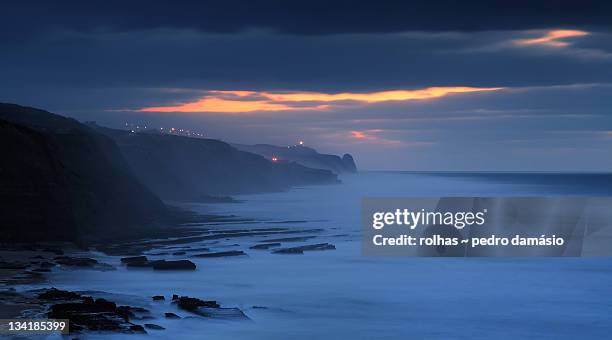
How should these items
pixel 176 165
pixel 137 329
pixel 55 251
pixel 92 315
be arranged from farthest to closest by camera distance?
1. pixel 176 165
2. pixel 55 251
3. pixel 92 315
4. pixel 137 329

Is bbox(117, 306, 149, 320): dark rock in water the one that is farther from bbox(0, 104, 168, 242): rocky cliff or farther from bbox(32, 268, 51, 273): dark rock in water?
bbox(0, 104, 168, 242): rocky cliff

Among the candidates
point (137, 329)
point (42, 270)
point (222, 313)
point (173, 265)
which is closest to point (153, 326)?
point (137, 329)

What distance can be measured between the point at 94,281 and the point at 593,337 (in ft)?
81.7

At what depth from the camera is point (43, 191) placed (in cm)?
6000

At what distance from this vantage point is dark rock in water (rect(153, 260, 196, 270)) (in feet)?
165

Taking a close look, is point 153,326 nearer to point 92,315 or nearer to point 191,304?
point 92,315

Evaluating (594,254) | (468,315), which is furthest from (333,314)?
(594,254)

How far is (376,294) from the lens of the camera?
157ft

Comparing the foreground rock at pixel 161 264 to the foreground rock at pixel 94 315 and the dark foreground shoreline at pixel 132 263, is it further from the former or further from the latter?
the foreground rock at pixel 94 315

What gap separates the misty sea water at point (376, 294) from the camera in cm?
3728

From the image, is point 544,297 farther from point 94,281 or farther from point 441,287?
point 94,281

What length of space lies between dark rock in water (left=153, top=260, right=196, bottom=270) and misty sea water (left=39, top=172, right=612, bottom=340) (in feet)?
2.46

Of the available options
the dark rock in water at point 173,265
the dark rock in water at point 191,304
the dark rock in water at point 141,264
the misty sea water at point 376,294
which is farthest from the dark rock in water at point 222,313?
the dark rock in water at point 141,264

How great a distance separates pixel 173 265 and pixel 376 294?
12568 mm
